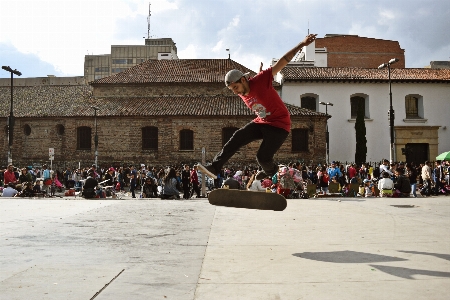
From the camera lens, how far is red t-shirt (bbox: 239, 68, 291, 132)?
6008 mm

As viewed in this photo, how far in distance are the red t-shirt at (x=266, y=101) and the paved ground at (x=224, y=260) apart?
5.45 ft

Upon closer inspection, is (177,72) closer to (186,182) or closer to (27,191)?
(186,182)

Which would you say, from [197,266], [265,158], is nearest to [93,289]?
[197,266]

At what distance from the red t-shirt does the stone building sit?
95.9 ft

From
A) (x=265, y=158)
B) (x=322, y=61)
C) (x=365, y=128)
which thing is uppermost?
(x=322, y=61)

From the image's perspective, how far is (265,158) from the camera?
6.46m

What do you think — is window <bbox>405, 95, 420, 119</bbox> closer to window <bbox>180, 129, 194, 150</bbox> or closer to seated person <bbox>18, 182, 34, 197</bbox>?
window <bbox>180, 129, 194, 150</bbox>

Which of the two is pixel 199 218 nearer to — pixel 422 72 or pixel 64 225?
pixel 64 225

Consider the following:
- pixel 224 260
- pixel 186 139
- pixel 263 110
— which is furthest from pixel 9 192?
pixel 186 139

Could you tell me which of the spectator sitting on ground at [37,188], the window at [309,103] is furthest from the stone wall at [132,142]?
the spectator sitting on ground at [37,188]

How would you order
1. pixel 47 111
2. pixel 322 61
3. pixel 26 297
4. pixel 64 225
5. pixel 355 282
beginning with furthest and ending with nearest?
pixel 322 61, pixel 47 111, pixel 64 225, pixel 355 282, pixel 26 297

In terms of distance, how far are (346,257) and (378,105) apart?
38745 millimetres

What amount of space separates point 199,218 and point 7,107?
1437 inches

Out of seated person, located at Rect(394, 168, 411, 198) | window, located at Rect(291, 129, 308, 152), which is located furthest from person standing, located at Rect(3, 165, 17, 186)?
window, located at Rect(291, 129, 308, 152)
